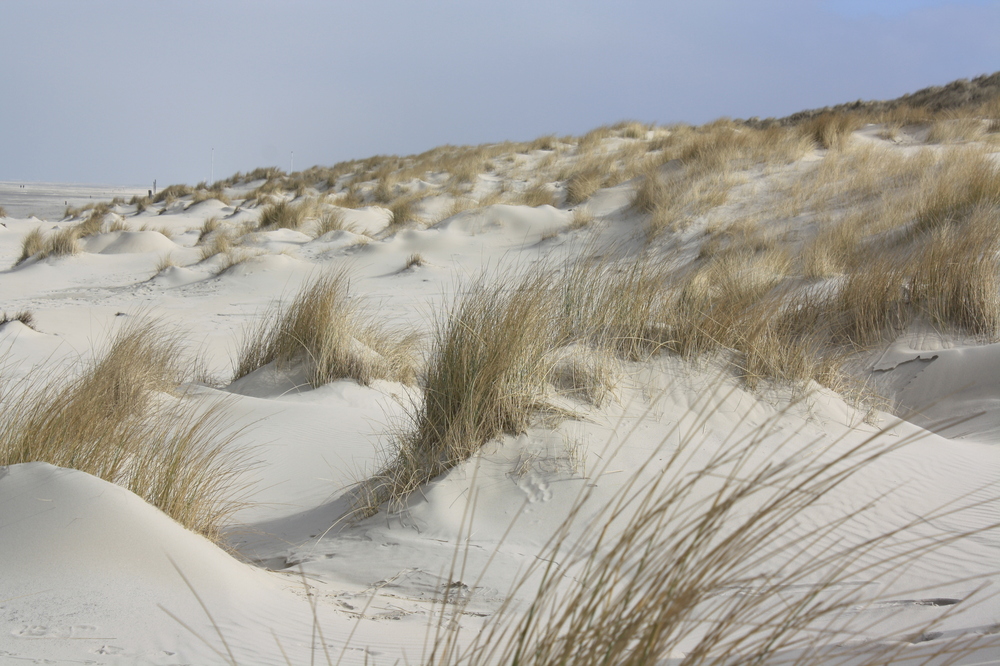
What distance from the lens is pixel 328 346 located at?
4844 millimetres

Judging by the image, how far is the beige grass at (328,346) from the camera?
16.0 ft

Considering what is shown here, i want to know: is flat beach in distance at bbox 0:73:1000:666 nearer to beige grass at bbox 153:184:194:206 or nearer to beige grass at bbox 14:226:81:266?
beige grass at bbox 14:226:81:266

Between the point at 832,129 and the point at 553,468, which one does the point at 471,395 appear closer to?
the point at 553,468

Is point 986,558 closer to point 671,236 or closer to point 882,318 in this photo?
point 882,318

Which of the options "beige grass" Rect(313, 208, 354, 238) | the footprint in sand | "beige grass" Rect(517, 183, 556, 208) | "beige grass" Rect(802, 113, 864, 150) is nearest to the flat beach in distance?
the footprint in sand

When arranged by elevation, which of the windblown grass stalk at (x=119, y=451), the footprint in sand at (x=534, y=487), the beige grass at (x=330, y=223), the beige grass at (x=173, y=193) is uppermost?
the beige grass at (x=173, y=193)

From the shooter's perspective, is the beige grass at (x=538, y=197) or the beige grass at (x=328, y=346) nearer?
the beige grass at (x=328, y=346)

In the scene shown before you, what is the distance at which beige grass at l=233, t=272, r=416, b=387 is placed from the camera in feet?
16.0

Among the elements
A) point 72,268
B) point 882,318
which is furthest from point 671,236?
point 72,268

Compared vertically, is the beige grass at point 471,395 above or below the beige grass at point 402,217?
below

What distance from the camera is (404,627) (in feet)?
6.47

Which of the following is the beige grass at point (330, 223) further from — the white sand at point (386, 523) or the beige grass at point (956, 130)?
the beige grass at point (956, 130)

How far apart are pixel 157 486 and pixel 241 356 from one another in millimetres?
2989

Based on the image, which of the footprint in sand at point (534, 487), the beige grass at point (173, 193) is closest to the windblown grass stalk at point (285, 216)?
the beige grass at point (173, 193)
